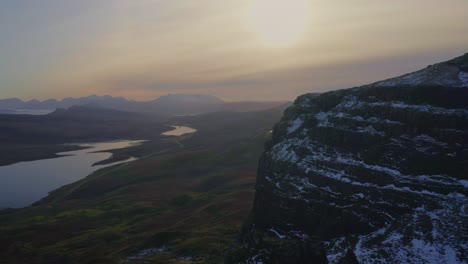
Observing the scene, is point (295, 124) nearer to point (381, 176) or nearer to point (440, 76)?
point (381, 176)

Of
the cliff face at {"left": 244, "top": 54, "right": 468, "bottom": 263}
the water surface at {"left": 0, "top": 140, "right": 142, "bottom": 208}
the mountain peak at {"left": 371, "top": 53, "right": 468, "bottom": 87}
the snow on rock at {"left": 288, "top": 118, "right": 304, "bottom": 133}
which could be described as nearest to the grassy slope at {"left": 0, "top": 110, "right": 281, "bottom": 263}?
the water surface at {"left": 0, "top": 140, "right": 142, "bottom": 208}

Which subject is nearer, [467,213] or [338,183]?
[467,213]

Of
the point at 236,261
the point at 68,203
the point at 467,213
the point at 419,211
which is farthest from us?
the point at 68,203

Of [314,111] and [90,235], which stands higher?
[314,111]

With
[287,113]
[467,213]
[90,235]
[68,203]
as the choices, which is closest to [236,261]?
[467,213]

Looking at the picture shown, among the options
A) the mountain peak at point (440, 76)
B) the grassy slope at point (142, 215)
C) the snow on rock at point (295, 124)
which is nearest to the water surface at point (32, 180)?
the grassy slope at point (142, 215)

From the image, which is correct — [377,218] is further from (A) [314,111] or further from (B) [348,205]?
(A) [314,111]

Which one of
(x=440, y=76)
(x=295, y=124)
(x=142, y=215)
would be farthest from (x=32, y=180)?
(x=440, y=76)
